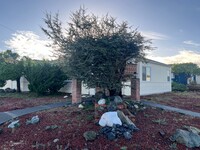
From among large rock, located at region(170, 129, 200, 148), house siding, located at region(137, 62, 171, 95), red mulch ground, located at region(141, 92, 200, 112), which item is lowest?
red mulch ground, located at region(141, 92, 200, 112)

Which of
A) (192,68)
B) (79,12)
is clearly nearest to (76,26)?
(79,12)

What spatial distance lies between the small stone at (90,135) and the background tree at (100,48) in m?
2.79

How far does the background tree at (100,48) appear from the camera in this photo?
674 cm

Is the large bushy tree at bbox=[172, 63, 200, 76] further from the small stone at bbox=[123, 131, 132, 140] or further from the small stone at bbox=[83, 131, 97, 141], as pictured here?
the small stone at bbox=[83, 131, 97, 141]

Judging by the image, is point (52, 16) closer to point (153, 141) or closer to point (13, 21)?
point (13, 21)

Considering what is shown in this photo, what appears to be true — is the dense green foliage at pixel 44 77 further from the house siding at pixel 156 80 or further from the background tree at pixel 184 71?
the background tree at pixel 184 71

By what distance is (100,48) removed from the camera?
6.52 m

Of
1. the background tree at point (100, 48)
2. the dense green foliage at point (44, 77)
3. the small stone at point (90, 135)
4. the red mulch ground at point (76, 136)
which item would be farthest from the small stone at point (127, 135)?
the dense green foliage at point (44, 77)

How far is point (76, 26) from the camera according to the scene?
305 inches

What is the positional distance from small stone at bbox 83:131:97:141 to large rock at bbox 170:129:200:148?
2180 millimetres

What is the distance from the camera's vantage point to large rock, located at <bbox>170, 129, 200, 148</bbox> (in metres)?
4.28

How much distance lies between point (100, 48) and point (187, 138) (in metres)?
4.28

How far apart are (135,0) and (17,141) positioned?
9395 mm

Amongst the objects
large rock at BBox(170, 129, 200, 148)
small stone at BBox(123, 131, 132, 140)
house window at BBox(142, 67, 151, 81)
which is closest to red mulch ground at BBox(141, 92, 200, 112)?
house window at BBox(142, 67, 151, 81)
